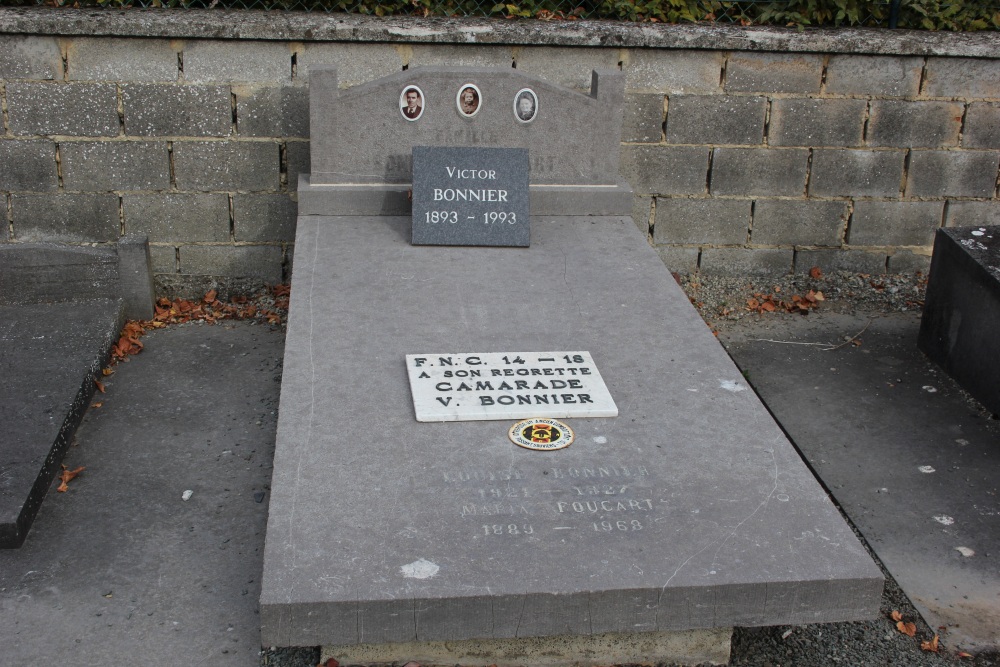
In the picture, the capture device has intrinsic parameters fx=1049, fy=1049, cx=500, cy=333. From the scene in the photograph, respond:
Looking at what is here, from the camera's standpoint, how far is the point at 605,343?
14.5 ft

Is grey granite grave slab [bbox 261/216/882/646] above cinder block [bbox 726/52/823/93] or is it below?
below

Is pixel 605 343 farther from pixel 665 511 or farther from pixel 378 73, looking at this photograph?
pixel 378 73

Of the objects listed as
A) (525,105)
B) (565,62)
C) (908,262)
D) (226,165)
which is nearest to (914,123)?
(908,262)

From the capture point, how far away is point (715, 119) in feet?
20.5

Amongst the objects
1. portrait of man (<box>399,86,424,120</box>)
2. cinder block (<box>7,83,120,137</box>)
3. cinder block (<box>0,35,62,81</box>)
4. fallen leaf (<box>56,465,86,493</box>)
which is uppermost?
cinder block (<box>0,35,62,81</box>)

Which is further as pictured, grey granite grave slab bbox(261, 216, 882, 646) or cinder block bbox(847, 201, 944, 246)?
cinder block bbox(847, 201, 944, 246)

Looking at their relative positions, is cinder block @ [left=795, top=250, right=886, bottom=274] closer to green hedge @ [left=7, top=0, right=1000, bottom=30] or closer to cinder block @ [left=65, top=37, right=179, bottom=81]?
green hedge @ [left=7, top=0, right=1000, bottom=30]

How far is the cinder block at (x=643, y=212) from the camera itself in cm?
640

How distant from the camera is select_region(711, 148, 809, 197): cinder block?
6340 mm

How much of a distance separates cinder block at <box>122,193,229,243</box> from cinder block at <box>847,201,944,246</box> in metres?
3.87

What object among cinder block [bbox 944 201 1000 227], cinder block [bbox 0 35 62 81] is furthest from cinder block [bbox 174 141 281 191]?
cinder block [bbox 944 201 1000 227]

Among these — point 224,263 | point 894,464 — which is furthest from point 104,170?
point 894,464

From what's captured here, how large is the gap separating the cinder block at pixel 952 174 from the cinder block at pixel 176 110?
414cm

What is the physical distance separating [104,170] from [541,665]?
4.06 meters
